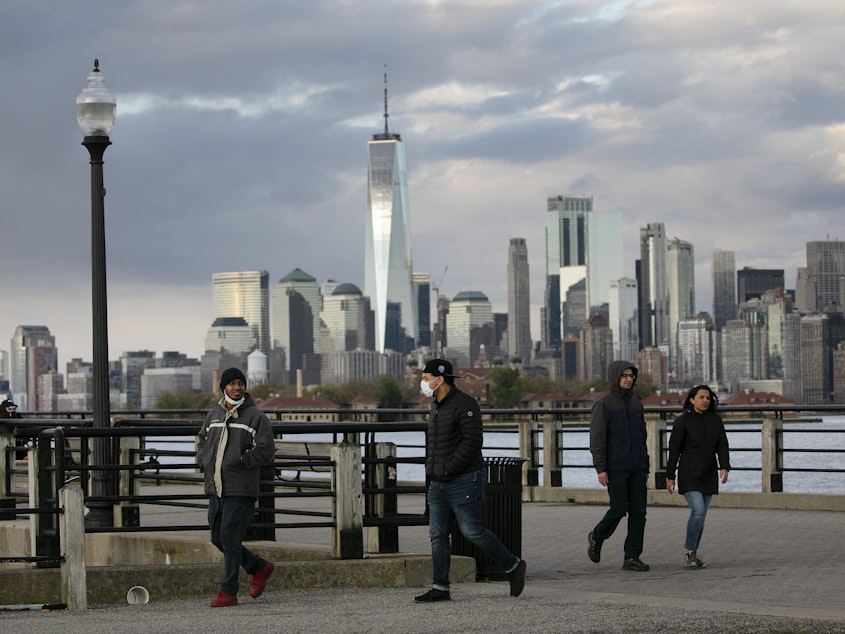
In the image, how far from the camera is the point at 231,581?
37.8 ft

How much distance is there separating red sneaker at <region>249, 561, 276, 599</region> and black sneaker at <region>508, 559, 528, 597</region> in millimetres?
1920

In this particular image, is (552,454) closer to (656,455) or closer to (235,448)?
(656,455)

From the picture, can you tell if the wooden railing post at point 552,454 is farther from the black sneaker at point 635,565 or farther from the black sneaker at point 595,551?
the black sneaker at point 635,565

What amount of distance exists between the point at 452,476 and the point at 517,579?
0.95 meters

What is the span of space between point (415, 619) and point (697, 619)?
1.94m

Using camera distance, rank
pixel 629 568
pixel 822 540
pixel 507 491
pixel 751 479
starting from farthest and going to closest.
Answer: pixel 751 479 < pixel 822 540 < pixel 629 568 < pixel 507 491

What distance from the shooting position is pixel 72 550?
11.6m

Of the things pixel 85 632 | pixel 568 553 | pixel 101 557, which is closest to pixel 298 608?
pixel 85 632

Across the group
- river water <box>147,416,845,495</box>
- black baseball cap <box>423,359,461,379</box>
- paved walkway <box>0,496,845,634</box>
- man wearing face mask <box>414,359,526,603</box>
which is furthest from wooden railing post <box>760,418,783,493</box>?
river water <box>147,416,845,495</box>

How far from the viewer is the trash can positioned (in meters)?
12.7

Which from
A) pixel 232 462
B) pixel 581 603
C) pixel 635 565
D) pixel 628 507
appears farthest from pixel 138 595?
pixel 628 507

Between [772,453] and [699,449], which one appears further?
[772,453]

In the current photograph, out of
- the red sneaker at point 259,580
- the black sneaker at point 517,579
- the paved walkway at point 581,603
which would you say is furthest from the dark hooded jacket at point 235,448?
the black sneaker at point 517,579

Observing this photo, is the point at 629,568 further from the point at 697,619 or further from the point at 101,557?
the point at 101,557
